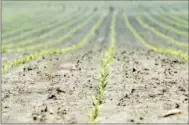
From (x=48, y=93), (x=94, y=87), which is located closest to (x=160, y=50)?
(x=94, y=87)

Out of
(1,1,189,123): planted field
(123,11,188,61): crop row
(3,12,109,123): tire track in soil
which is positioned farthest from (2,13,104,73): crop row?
(123,11,188,61): crop row

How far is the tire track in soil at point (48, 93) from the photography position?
22.3 ft

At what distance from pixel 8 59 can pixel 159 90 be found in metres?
6.08

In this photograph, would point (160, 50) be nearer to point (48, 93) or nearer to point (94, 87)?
point (94, 87)

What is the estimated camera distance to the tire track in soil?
681 centimetres

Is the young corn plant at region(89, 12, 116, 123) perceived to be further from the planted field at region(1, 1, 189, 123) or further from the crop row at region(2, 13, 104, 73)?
the crop row at region(2, 13, 104, 73)

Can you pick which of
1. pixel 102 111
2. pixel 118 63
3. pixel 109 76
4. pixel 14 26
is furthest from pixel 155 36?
pixel 102 111

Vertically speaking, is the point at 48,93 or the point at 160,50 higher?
the point at 160,50

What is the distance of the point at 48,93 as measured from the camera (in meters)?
8.41

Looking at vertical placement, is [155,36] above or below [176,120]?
above

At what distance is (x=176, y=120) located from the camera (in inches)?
258

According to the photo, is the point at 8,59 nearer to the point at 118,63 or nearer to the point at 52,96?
the point at 118,63

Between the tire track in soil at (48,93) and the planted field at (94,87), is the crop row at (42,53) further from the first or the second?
the tire track in soil at (48,93)

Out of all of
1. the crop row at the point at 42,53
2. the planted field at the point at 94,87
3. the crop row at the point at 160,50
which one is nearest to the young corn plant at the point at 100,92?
the planted field at the point at 94,87
